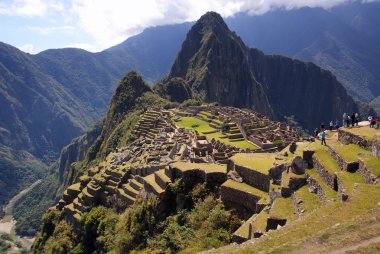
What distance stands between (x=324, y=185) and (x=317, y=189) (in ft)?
1.34

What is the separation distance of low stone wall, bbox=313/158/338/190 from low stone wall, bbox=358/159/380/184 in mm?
1022

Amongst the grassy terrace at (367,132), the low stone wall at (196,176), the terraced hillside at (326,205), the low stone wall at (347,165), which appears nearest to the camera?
the terraced hillside at (326,205)

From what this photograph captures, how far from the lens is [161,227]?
970 inches

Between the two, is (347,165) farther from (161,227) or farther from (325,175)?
(161,227)

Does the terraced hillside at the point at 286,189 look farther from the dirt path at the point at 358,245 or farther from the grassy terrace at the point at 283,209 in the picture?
the dirt path at the point at 358,245

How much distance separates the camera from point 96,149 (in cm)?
11725

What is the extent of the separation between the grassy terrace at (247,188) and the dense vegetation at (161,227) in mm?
1166

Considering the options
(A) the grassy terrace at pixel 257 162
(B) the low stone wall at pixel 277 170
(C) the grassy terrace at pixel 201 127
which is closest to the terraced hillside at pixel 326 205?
(B) the low stone wall at pixel 277 170

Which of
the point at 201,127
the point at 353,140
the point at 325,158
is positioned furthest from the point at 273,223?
the point at 201,127

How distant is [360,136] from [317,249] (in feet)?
29.8

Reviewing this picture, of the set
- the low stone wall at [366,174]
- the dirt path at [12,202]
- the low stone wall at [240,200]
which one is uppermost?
the low stone wall at [366,174]

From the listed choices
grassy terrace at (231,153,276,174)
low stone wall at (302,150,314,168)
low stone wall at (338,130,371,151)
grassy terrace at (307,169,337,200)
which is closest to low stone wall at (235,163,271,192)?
grassy terrace at (231,153,276,174)

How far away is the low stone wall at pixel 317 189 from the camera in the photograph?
624 inches

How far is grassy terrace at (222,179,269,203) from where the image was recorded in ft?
65.3
